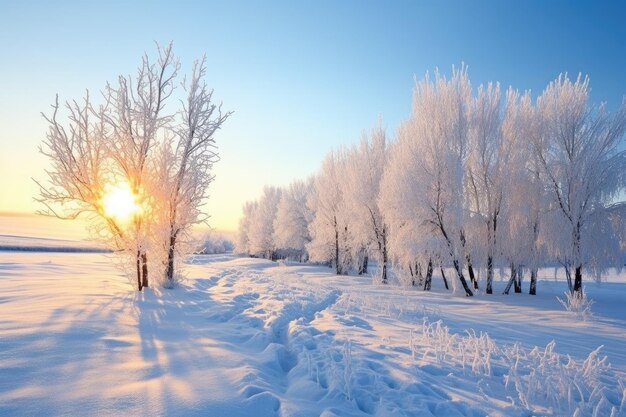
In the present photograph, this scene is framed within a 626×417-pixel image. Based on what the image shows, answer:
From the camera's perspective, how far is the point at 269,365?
436 centimetres

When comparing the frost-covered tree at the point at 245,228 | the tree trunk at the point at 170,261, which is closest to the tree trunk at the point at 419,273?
the tree trunk at the point at 170,261

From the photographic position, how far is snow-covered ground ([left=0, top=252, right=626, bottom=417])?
10.4 feet

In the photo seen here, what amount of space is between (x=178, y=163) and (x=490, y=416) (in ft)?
34.5

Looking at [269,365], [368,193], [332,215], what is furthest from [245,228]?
[269,365]

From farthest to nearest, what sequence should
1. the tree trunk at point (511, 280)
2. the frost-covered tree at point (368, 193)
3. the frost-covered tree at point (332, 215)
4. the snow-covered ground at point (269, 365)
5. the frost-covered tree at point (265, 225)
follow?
the frost-covered tree at point (265, 225)
the frost-covered tree at point (332, 215)
the frost-covered tree at point (368, 193)
the tree trunk at point (511, 280)
the snow-covered ground at point (269, 365)

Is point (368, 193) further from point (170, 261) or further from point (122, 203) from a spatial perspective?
point (122, 203)

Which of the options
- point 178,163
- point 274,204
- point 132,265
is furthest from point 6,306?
point 274,204

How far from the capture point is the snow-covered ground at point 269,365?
10.4ft

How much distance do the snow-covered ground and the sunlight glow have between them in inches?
96.3

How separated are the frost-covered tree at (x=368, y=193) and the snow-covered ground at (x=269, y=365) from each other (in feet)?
46.7

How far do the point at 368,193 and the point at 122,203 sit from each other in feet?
50.1

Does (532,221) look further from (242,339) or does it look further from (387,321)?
(242,339)

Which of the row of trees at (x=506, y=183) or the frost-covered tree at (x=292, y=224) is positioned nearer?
the row of trees at (x=506, y=183)

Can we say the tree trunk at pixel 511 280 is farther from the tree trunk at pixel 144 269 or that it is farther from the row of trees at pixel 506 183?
the tree trunk at pixel 144 269
